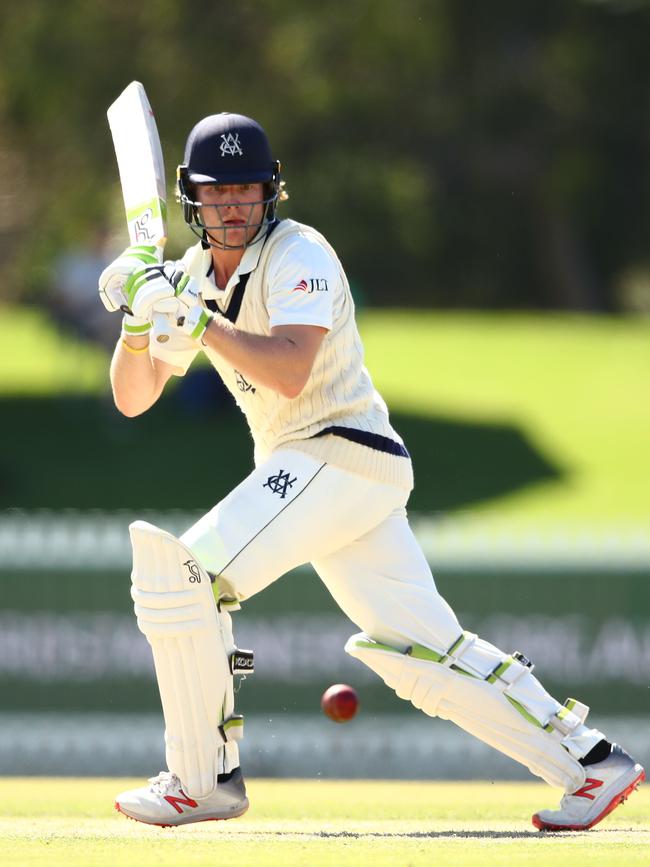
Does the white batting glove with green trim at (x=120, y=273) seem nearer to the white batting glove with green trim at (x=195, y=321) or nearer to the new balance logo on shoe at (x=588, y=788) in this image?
the white batting glove with green trim at (x=195, y=321)

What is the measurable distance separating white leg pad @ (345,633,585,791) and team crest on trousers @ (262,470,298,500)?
0.49 meters

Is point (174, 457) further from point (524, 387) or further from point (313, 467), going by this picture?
point (313, 467)

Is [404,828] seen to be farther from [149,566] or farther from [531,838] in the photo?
[149,566]

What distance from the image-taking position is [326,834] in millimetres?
4402

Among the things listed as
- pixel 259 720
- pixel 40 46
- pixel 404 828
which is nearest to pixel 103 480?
pixel 40 46

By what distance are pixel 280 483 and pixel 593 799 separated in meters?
1.17

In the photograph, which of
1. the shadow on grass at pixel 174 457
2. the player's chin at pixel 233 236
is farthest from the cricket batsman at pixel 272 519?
the shadow on grass at pixel 174 457

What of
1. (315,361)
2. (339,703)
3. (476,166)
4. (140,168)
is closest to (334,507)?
(315,361)

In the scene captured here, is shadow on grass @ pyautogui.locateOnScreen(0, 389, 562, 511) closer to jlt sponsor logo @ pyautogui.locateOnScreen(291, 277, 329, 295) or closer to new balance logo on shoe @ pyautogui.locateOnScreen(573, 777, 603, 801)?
new balance logo on shoe @ pyautogui.locateOnScreen(573, 777, 603, 801)

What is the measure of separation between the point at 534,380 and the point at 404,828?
1048cm

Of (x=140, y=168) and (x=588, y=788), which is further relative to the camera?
(x=140, y=168)

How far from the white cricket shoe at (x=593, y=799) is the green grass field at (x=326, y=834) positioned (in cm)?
5

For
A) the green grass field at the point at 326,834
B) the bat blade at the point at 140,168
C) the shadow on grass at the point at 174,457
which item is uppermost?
the bat blade at the point at 140,168

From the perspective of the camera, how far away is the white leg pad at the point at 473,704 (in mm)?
4500
